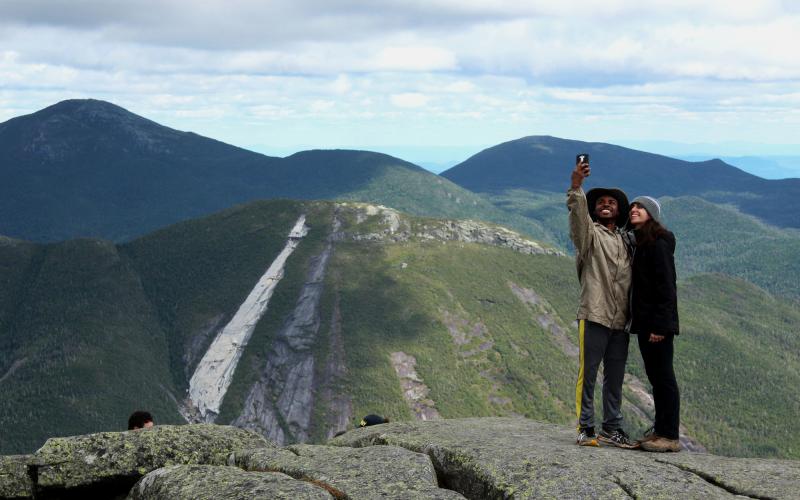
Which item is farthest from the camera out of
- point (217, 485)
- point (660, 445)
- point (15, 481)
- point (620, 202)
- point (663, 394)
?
point (620, 202)

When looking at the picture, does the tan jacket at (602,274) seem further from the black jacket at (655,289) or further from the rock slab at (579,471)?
the rock slab at (579,471)

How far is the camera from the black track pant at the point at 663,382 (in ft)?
79.6

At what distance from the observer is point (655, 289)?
23812 mm

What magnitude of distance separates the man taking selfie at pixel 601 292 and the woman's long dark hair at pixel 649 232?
0.71m

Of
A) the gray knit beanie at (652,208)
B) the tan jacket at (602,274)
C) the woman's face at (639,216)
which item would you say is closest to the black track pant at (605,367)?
the tan jacket at (602,274)

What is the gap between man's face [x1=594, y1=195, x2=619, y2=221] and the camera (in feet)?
83.6

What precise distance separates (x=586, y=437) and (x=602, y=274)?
539cm

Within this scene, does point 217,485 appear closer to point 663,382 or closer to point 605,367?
point 605,367

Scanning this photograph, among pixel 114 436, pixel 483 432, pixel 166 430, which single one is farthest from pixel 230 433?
pixel 483 432

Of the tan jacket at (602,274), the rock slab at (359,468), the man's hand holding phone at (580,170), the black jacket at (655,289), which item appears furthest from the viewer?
the tan jacket at (602,274)

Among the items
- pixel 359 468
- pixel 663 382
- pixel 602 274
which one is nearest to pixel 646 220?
pixel 602 274

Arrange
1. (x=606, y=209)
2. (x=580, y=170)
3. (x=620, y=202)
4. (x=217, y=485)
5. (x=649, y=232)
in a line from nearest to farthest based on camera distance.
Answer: (x=217, y=485), (x=580, y=170), (x=649, y=232), (x=606, y=209), (x=620, y=202)

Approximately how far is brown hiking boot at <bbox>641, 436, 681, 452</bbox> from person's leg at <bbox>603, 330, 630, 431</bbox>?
50.3 inches

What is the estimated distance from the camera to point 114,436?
2319 centimetres
